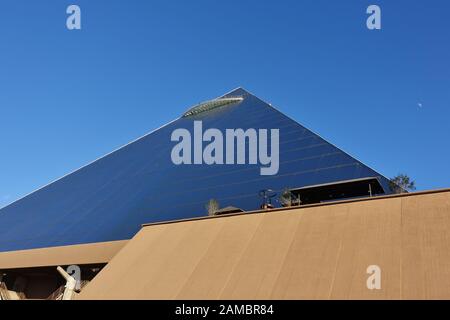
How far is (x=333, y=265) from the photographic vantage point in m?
6.10

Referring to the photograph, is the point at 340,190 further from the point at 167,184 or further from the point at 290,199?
the point at 167,184

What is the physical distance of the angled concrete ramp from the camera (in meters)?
5.60

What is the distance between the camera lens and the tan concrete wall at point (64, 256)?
39.0ft

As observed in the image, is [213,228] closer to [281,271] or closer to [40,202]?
[281,271]

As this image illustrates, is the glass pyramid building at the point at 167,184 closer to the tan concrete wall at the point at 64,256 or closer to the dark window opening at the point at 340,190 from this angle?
the dark window opening at the point at 340,190

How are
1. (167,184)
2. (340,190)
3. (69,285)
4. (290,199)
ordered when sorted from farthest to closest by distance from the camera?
(167,184)
(69,285)
(340,190)
(290,199)

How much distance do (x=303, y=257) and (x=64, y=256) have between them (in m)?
9.58

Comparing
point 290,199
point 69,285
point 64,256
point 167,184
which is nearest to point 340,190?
point 290,199

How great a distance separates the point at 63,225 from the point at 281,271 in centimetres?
2376

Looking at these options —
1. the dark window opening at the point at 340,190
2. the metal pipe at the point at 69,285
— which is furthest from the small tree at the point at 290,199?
the metal pipe at the point at 69,285

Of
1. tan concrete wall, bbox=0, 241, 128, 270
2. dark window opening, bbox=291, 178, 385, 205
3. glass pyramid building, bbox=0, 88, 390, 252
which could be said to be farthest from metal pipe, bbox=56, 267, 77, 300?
dark window opening, bbox=291, 178, 385, 205

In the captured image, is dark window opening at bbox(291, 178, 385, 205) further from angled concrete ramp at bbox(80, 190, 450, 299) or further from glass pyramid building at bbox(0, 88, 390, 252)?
angled concrete ramp at bbox(80, 190, 450, 299)

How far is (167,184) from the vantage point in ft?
86.4
